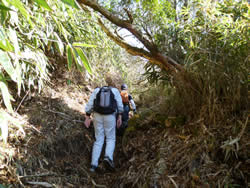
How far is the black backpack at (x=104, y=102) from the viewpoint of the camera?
3580 millimetres

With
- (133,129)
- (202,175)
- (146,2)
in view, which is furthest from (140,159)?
(146,2)

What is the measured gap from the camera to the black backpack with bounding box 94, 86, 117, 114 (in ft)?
11.7

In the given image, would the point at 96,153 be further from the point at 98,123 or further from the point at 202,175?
the point at 202,175

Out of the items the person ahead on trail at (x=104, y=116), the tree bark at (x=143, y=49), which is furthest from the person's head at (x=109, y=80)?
the tree bark at (x=143, y=49)

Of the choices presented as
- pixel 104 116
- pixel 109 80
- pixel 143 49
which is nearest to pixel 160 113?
pixel 104 116

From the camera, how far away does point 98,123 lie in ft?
12.3

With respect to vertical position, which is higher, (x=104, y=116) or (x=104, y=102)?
(x=104, y=102)

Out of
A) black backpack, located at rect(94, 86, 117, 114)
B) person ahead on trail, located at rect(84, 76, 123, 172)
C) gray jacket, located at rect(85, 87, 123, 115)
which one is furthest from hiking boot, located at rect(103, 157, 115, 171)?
gray jacket, located at rect(85, 87, 123, 115)

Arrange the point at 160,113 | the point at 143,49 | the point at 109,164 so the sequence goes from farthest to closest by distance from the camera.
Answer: the point at 160,113 → the point at 143,49 → the point at 109,164

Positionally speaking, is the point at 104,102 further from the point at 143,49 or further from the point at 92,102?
the point at 143,49

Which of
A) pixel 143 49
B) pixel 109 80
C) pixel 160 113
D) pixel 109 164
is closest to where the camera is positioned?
pixel 109 164

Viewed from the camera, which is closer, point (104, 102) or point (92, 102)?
point (104, 102)

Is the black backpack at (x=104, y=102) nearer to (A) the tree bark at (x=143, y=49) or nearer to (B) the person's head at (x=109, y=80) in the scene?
(A) the tree bark at (x=143, y=49)

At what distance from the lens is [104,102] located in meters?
3.59
